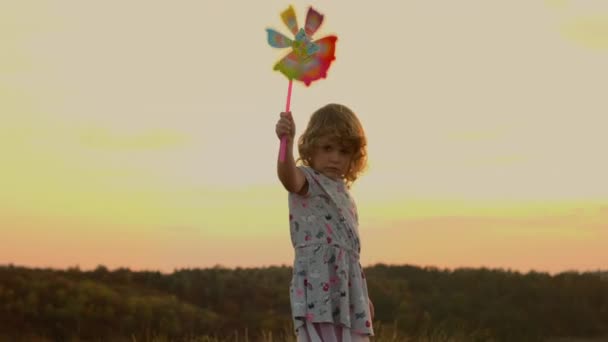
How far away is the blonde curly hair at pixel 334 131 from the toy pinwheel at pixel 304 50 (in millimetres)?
199

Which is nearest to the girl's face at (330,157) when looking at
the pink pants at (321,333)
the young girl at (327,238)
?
the young girl at (327,238)

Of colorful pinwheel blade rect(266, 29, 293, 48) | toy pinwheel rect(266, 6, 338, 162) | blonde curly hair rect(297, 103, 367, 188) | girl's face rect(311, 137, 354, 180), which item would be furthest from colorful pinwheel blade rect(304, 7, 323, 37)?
girl's face rect(311, 137, 354, 180)

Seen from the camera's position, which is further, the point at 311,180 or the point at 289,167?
the point at 311,180

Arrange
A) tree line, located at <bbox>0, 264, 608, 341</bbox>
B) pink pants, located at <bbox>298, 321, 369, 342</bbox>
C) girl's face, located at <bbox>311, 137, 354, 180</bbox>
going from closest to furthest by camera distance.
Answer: pink pants, located at <bbox>298, 321, 369, 342</bbox> → girl's face, located at <bbox>311, 137, 354, 180</bbox> → tree line, located at <bbox>0, 264, 608, 341</bbox>

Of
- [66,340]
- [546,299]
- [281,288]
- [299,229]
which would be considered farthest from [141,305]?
[299,229]

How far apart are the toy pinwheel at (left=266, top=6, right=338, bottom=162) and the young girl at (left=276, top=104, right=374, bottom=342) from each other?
24cm

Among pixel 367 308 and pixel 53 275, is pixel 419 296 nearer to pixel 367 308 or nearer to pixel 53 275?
pixel 53 275

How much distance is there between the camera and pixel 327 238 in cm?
496

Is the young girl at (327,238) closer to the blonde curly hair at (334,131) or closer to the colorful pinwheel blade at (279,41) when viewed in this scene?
the blonde curly hair at (334,131)

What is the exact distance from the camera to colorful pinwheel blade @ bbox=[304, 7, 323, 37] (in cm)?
492

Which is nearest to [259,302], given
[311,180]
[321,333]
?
A: [321,333]

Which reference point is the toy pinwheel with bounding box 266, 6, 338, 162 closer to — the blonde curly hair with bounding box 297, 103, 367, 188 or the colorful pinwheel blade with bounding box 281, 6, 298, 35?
the colorful pinwheel blade with bounding box 281, 6, 298, 35

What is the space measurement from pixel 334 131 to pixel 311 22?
57cm

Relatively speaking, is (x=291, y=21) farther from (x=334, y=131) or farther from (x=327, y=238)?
(x=327, y=238)
